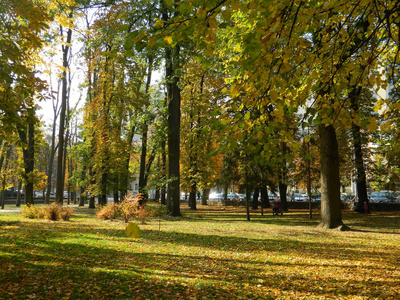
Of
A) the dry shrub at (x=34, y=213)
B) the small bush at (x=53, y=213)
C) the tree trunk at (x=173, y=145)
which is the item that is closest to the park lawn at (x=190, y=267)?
the small bush at (x=53, y=213)

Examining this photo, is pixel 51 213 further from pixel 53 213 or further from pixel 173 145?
pixel 173 145

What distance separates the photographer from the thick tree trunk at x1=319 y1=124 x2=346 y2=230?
13383 millimetres

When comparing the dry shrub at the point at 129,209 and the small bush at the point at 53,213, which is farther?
the small bush at the point at 53,213

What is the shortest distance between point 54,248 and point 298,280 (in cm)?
581

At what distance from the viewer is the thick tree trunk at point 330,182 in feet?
43.9

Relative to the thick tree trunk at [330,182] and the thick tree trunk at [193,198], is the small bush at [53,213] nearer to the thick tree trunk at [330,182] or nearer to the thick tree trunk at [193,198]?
the thick tree trunk at [330,182]

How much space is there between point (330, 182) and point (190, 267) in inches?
347

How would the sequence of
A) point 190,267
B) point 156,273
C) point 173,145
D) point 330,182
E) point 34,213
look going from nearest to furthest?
1. point 156,273
2. point 190,267
3. point 330,182
4. point 34,213
5. point 173,145

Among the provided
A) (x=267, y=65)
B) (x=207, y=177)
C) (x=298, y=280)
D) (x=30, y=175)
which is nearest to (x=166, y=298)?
(x=298, y=280)

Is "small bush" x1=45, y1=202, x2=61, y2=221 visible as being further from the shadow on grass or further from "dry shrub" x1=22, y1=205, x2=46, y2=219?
the shadow on grass

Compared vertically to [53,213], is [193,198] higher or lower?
higher

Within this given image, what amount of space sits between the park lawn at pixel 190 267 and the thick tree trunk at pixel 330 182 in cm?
276

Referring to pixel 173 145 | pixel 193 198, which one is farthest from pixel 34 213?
pixel 193 198

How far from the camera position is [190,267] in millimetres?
6711
